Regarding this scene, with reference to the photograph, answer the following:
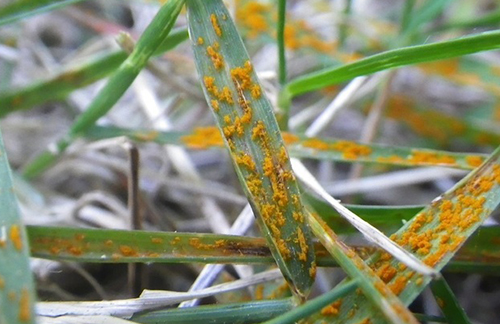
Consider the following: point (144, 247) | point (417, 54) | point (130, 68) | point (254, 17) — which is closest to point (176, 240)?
point (144, 247)

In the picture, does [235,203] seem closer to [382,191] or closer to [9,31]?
[382,191]

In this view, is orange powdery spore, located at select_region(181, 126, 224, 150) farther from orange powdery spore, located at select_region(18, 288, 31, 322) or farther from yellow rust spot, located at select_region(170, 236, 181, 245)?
orange powdery spore, located at select_region(18, 288, 31, 322)

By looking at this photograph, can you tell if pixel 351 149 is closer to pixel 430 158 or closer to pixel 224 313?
pixel 430 158

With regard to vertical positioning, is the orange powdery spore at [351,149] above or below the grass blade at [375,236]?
above

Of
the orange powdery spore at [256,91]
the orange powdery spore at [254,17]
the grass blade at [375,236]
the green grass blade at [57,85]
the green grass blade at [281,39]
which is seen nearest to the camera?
the grass blade at [375,236]

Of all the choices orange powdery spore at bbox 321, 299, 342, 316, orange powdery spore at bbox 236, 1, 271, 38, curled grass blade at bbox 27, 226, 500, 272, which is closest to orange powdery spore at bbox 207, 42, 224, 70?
curled grass blade at bbox 27, 226, 500, 272

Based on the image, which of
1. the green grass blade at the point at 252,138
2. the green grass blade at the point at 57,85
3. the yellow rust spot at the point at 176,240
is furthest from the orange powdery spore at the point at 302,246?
the green grass blade at the point at 57,85

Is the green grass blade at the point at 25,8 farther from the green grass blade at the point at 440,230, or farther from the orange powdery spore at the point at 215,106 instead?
the green grass blade at the point at 440,230
